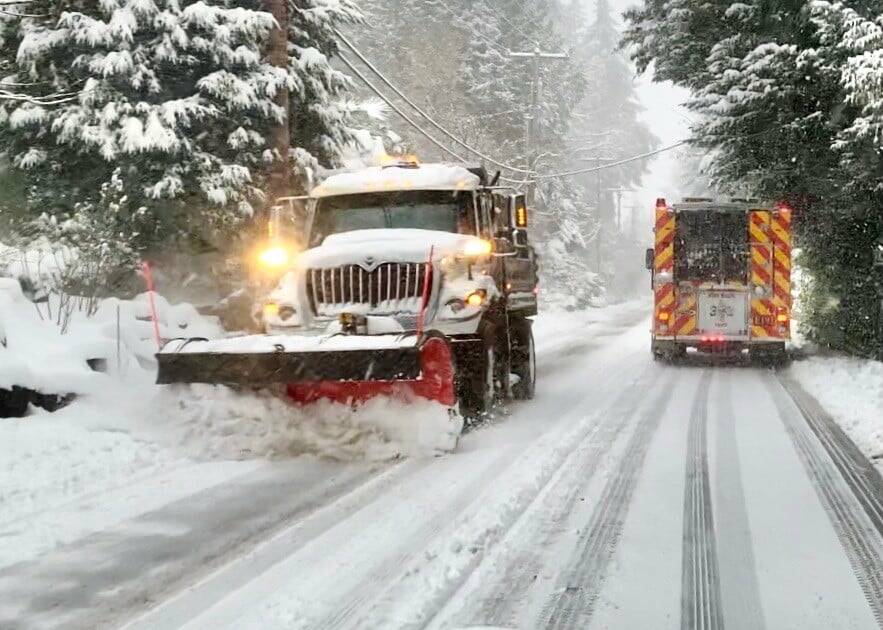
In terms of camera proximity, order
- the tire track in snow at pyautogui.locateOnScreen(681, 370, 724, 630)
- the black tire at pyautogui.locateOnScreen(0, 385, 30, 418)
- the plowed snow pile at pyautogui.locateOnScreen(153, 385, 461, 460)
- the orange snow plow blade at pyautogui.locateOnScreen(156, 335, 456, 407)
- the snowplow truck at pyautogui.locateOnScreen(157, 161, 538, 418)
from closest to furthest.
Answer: the tire track in snow at pyautogui.locateOnScreen(681, 370, 724, 630)
the orange snow plow blade at pyautogui.locateOnScreen(156, 335, 456, 407)
the snowplow truck at pyautogui.locateOnScreen(157, 161, 538, 418)
the plowed snow pile at pyautogui.locateOnScreen(153, 385, 461, 460)
the black tire at pyautogui.locateOnScreen(0, 385, 30, 418)

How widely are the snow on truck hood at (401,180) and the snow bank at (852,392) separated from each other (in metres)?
4.27

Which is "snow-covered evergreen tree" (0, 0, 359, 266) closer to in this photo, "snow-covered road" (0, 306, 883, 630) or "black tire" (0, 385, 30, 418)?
"black tire" (0, 385, 30, 418)

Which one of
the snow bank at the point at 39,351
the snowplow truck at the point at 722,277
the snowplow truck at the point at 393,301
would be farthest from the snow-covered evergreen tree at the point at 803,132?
the snow bank at the point at 39,351

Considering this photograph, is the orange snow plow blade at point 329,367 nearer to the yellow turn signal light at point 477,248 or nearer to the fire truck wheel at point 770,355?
the yellow turn signal light at point 477,248

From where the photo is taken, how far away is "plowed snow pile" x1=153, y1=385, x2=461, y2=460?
6.44m

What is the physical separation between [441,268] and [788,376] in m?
7.08

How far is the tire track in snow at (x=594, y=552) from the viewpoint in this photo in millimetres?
3404

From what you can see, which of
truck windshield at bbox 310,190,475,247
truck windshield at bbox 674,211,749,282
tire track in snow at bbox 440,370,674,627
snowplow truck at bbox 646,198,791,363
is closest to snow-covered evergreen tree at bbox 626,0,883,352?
snowplow truck at bbox 646,198,791,363

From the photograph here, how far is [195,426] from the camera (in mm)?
6711

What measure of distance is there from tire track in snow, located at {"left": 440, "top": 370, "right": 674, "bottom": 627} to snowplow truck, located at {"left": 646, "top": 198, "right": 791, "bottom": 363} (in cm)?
688

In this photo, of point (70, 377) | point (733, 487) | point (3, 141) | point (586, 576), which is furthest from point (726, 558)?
point (3, 141)

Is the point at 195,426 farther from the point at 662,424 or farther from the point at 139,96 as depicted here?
the point at 139,96

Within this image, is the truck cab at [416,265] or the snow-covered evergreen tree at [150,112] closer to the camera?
the truck cab at [416,265]

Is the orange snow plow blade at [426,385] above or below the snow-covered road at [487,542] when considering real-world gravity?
above
